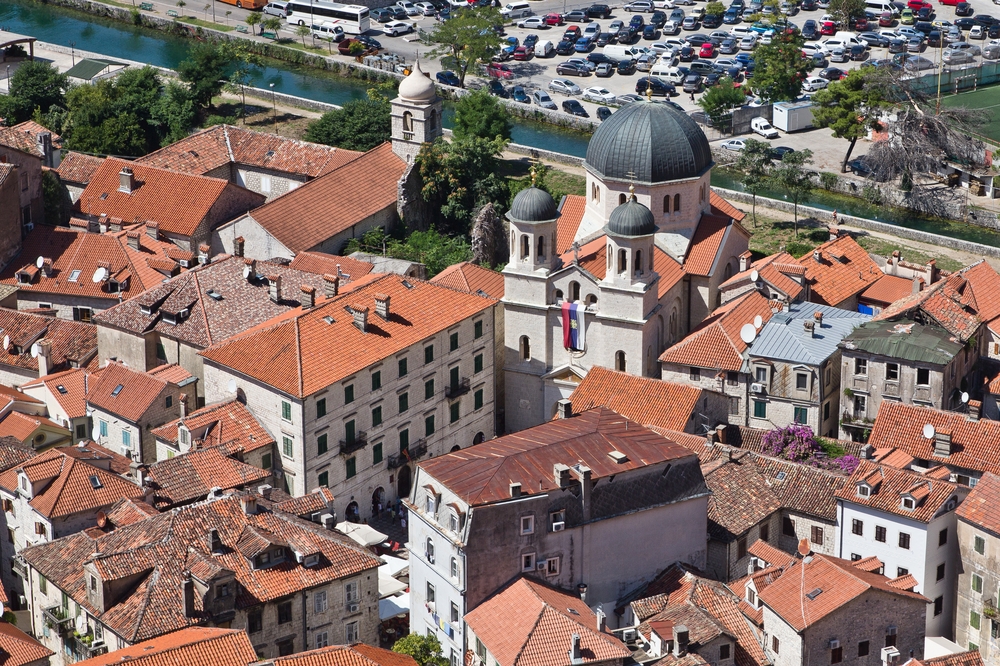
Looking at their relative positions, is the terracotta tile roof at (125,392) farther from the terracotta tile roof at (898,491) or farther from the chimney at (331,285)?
the terracotta tile roof at (898,491)

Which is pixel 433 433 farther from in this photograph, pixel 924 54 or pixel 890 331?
pixel 924 54

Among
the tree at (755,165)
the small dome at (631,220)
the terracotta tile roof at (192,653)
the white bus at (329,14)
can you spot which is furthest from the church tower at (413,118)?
the terracotta tile roof at (192,653)

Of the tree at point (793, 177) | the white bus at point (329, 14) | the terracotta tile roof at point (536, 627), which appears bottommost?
the terracotta tile roof at point (536, 627)

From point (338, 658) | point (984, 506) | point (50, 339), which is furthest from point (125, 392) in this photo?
point (984, 506)

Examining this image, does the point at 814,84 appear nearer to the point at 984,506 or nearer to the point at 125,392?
the point at 984,506

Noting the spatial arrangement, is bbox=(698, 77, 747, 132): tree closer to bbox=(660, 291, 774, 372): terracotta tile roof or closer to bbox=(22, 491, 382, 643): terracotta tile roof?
bbox=(660, 291, 774, 372): terracotta tile roof

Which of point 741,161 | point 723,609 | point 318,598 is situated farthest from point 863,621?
point 741,161

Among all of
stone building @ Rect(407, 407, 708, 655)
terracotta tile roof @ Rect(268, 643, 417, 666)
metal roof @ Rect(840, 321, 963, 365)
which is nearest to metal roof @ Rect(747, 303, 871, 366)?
metal roof @ Rect(840, 321, 963, 365)
